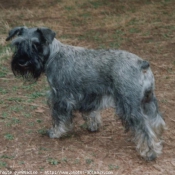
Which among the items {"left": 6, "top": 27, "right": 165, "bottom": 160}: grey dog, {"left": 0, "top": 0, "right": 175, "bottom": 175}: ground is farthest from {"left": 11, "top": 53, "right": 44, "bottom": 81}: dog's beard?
{"left": 0, "top": 0, "right": 175, "bottom": 175}: ground

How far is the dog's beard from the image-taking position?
6289mm

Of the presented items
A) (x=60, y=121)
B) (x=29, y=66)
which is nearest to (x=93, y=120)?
(x=60, y=121)

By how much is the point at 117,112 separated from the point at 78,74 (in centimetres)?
78

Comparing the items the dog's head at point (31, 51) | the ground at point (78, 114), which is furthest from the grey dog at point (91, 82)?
the ground at point (78, 114)

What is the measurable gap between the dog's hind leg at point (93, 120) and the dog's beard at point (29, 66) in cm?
109

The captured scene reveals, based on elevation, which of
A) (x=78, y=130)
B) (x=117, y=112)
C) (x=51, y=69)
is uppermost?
(x=51, y=69)

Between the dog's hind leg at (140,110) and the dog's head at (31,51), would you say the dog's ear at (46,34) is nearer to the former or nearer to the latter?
the dog's head at (31,51)

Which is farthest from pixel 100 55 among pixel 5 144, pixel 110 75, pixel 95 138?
pixel 5 144

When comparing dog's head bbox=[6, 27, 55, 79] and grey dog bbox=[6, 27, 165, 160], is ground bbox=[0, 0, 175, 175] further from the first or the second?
dog's head bbox=[6, 27, 55, 79]

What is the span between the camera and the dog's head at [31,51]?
20.5 ft

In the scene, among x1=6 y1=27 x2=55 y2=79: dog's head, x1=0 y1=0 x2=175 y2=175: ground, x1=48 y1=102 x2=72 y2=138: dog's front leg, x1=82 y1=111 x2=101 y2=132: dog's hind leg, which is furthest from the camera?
x1=82 y1=111 x2=101 y2=132: dog's hind leg

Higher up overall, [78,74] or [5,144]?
[78,74]

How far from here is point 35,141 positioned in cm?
675

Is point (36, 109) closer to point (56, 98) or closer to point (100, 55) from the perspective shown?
point (56, 98)
